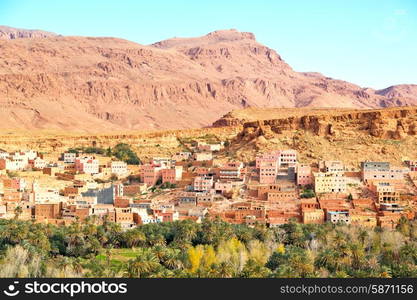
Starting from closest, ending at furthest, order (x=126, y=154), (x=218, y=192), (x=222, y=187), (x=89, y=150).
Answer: (x=222, y=187), (x=218, y=192), (x=126, y=154), (x=89, y=150)

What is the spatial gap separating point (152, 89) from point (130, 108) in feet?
30.1

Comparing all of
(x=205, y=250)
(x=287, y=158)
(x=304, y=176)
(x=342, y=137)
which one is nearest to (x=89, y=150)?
(x=287, y=158)

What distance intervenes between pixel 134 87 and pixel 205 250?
111 meters

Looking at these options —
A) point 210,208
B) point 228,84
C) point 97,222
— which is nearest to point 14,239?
point 97,222

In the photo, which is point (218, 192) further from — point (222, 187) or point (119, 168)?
point (119, 168)

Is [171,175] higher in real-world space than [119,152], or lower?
lower

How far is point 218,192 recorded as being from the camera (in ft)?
180

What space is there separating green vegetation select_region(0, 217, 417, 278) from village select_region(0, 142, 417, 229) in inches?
109

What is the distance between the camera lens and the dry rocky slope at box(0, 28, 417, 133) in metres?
128

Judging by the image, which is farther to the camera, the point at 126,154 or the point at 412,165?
the point at 126,154

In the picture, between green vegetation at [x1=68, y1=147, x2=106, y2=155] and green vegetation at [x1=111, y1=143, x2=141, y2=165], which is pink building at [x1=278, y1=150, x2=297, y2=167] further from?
green vegetation at [x1=68, y1=147, x2=106, y2=155]

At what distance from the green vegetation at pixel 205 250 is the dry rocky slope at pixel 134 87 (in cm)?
7126

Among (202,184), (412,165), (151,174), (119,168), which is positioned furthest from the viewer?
(119,168)

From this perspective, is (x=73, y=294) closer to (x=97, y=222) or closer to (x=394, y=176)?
(x=97, y=222)
